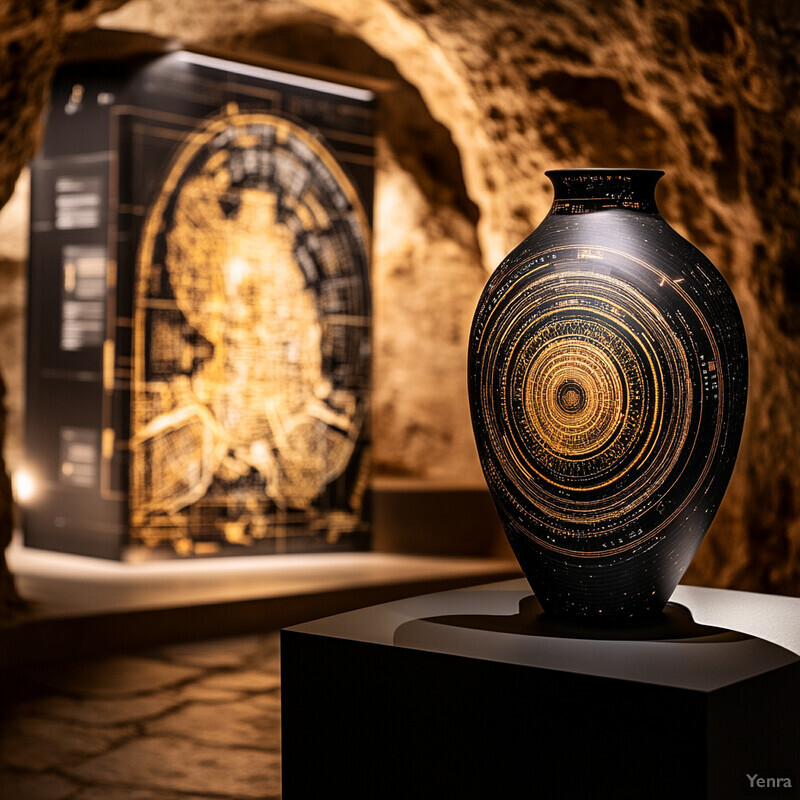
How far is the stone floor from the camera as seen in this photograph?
9.11 feet

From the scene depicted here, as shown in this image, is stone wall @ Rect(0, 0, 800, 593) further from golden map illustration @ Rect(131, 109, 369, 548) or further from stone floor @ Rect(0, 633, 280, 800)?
stone floor @ Rect(0, 633, 280, 800)

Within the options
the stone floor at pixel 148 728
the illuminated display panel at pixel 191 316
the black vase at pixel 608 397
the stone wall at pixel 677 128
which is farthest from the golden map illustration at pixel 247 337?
the black vase at pixel 608 397

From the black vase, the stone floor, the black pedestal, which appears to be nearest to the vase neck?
the black vase

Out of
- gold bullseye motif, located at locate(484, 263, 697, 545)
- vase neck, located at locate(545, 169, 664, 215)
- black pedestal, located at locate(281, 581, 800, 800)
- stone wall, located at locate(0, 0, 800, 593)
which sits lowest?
black pedestal, located at locate(281, 581, 800, 800)

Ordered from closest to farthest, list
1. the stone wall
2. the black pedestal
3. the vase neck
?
1. the black pedestal
2. the vase neck
3. the stone wall

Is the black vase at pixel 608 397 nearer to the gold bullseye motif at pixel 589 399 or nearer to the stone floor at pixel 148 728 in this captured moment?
the gold bullseye motif at pixel 589 399

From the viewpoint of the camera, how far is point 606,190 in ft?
6.45

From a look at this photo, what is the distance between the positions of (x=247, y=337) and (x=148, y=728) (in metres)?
2.54

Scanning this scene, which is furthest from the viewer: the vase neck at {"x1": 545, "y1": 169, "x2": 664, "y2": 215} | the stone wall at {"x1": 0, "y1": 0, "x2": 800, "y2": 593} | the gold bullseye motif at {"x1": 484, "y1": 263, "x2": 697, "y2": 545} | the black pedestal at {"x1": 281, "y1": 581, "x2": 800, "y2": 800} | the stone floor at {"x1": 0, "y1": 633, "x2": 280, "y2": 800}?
the stone wall at {"x1": 0, "y1": 0, "x2": 800, "y2": 593}

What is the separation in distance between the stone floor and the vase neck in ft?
4.93

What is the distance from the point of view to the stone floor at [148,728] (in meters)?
2.78

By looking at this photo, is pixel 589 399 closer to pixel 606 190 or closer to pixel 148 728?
pixel 606 190

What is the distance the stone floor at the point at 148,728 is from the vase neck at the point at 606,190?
1504mm

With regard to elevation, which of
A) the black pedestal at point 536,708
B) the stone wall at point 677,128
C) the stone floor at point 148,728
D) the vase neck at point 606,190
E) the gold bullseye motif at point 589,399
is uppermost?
the stone wall at point 677,128
